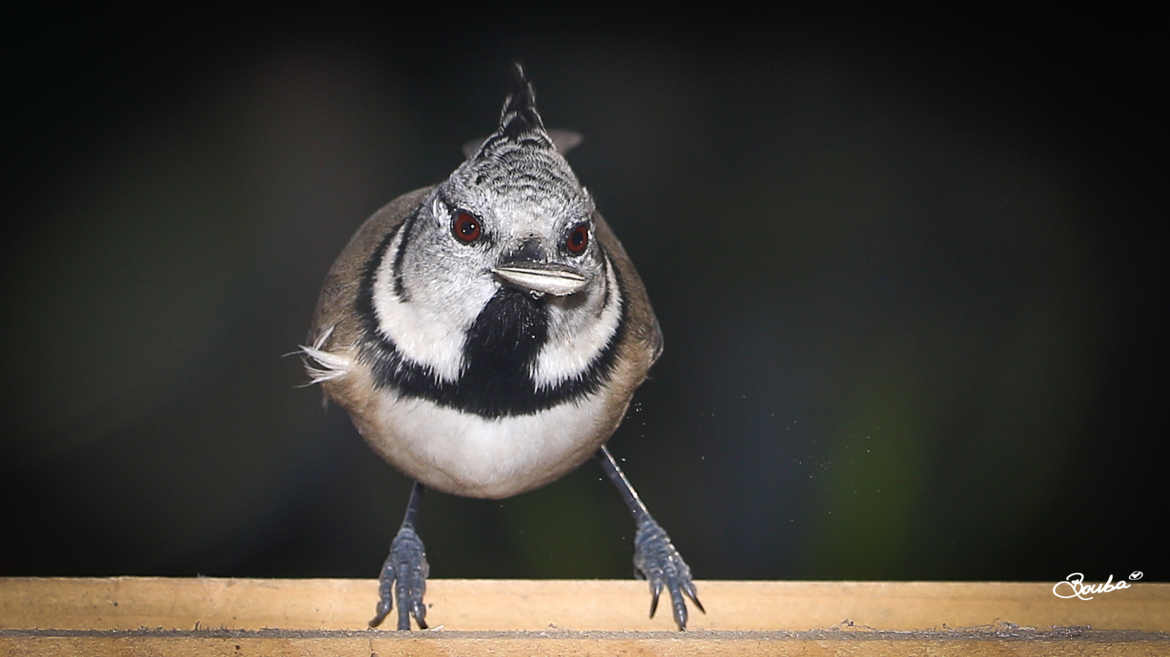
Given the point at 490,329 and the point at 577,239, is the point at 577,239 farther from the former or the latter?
the point at 490,329

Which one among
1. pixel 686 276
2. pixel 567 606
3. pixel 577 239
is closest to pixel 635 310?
pixel 686 276

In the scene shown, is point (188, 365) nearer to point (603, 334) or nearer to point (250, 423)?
point (250, 423)

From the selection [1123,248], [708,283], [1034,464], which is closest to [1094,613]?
[1034,464]

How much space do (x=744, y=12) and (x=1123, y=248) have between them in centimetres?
71

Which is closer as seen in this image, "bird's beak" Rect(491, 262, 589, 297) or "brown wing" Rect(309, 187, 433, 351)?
"bird's beak" Rect(491, 262, 589, 297)

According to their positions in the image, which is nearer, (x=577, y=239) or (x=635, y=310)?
(x=577, y=239)

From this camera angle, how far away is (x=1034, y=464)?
1661 mm

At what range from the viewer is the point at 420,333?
142cm

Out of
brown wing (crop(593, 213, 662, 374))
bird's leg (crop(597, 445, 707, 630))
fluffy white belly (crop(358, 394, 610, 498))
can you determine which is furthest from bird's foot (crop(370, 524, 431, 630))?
brown wing (crop(593, 213, 662, 374))

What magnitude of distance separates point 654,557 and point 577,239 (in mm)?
612

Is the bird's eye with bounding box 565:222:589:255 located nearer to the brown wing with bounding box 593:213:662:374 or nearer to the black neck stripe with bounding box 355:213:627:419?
A: the black neck stripe with bounding box 355:213:627:419

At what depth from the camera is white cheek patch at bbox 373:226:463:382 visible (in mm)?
1393

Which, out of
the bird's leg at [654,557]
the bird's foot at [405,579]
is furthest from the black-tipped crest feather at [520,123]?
the bird's foot at [405,579]

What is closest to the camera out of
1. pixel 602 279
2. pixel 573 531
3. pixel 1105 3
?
pixel 602 279
